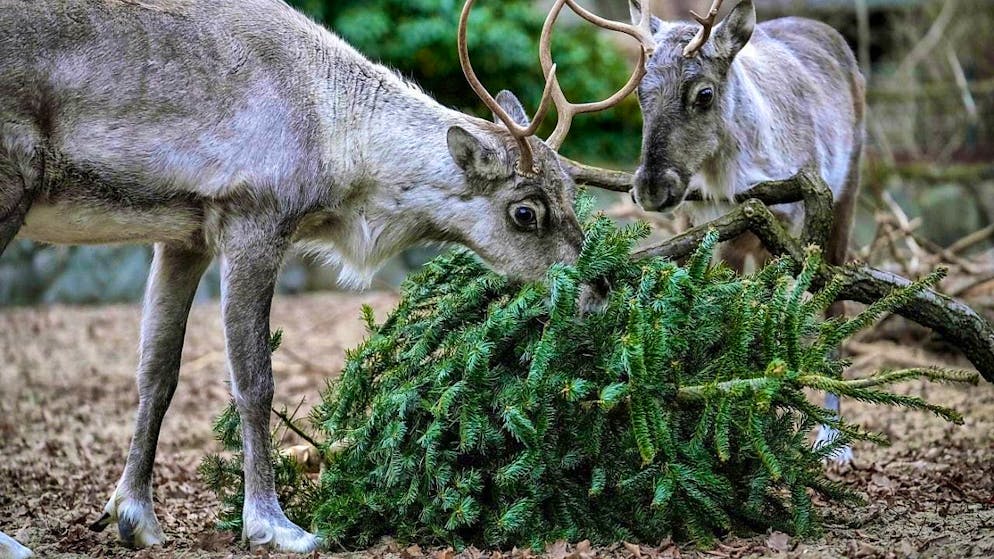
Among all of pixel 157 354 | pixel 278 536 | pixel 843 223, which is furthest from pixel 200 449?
pixel 843 223

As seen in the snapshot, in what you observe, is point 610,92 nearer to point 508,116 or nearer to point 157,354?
point 508,116

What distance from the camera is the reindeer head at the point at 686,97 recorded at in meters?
5.71

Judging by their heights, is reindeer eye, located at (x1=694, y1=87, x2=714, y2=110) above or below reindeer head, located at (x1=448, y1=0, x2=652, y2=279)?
above

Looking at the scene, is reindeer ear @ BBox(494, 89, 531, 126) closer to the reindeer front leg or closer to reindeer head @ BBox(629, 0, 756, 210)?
reindeer head @ BBox(629, 0, 756, 210)

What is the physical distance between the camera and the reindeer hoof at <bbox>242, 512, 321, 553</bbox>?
4344 mm

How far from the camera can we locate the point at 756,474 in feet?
13.9

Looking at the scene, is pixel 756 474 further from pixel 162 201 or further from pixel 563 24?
pixel 563 24

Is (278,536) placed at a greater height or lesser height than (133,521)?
greater

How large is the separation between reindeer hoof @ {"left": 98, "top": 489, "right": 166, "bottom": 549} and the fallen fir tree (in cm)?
79

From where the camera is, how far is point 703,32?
19.0 feet

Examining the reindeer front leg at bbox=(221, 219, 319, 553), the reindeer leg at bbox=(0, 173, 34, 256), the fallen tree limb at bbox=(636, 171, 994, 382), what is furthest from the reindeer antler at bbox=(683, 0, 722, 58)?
the reindeer leg at bbox=(0, 173, 34, 256)

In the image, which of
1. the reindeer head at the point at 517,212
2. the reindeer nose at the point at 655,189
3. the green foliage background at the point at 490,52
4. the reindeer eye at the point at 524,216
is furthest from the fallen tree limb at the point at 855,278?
the green foliage background at the point at 490,52

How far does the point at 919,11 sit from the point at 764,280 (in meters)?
12.3

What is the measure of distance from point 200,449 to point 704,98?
3511 mm
